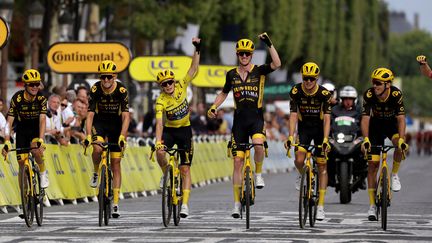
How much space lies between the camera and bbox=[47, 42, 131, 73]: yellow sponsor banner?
103ft

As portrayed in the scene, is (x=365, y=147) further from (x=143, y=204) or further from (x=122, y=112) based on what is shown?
(x=143, y=204)

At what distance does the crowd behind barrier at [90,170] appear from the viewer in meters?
22.8

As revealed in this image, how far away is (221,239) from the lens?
16.2m

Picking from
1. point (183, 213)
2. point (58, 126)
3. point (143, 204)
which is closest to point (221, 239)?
point (183, 213)

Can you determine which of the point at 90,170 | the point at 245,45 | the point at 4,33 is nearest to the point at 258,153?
the point at 245,45

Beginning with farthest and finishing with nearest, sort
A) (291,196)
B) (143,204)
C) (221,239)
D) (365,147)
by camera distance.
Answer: (291,196)
(143,204)
(365,147)
(221,239)

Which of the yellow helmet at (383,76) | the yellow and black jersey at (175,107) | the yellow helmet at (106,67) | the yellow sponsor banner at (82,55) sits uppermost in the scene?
the yellow sponsor banner at (82,55)

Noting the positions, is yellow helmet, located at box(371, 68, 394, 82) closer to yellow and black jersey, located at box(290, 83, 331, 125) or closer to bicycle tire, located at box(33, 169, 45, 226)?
yellow and black jersey, located at box(290, 83, 331, 125)

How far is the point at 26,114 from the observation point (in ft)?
63.0

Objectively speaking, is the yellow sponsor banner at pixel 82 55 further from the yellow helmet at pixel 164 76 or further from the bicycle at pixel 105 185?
the yellow helmet at pixel 164 76

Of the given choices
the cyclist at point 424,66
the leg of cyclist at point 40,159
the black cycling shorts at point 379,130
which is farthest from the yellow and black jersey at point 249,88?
the leg of cyclist at point 40,159

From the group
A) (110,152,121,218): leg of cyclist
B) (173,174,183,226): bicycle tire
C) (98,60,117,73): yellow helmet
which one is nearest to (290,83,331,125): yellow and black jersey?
(173,174,183,226): bicycle tire

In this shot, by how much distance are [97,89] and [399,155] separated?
3612 millimetres

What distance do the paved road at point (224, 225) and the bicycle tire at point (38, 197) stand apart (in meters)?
0.17
